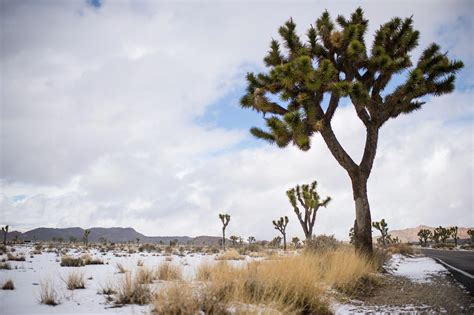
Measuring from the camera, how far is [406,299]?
21.0 ft

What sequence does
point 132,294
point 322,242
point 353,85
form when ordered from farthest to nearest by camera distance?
point 322,242 → point 353,85 → point 132,294

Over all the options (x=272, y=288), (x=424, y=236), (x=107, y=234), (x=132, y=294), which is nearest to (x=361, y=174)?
(x=272, y=288)

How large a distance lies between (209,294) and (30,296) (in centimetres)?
409

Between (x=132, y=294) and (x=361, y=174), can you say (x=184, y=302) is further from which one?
(x=361, y=174)

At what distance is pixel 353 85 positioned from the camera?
35.1 feet

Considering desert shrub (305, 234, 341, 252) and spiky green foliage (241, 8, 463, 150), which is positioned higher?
spiky green foliage (241, 8, 463, 150)

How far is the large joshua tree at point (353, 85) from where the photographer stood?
441 inches

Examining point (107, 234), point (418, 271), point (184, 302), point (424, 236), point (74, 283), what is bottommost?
point (107, 234)

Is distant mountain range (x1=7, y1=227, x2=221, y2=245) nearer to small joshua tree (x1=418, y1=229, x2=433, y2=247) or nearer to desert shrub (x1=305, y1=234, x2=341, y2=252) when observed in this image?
small joshua tree (x1=418, y1=229, x2=433, y2=247)

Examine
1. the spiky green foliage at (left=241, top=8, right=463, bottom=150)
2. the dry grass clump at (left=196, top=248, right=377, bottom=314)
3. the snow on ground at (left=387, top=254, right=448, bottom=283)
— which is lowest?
the snow on ground at (left=387, top=254, right=448, bottom=283)

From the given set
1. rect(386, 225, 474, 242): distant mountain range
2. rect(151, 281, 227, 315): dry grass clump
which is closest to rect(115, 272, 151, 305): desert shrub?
rect(151, 281, 227, 315): dry grass clump

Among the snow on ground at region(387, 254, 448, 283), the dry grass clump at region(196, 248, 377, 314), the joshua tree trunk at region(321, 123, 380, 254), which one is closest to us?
the dry grass clump at region(196, 248, 377, 314)

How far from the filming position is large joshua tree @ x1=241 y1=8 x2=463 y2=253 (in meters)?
11.2

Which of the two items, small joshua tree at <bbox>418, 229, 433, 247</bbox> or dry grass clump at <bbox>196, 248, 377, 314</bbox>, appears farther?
small joshua tree at <bbox>418, 229, 433, 247</bbox>
